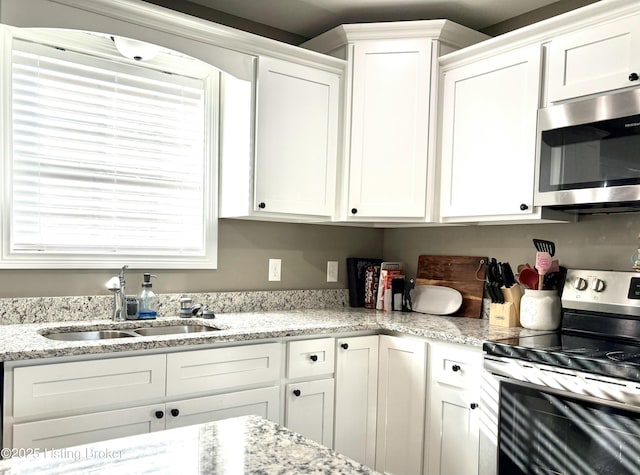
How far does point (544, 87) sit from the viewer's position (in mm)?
2410

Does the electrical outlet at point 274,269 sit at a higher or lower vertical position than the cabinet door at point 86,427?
higher

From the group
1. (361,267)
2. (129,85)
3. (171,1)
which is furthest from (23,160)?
(361,267)

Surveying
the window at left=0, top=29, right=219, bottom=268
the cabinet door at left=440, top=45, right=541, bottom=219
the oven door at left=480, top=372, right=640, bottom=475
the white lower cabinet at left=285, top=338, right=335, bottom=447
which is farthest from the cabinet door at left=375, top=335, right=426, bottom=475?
the window at left=0, top=29, right=219, bottom=268

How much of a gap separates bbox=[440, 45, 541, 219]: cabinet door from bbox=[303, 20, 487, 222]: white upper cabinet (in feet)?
0.34

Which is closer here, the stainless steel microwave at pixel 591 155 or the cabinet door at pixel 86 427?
the cabinet door at pixel 86 427

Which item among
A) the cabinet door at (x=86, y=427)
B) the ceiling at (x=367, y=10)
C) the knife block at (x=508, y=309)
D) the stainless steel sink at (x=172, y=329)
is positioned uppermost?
the ceiling at (x=367, y=10)

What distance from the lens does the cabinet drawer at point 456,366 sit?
2.26 meters

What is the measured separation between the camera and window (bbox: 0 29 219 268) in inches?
94.4

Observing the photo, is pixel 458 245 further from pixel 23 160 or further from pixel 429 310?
pixel 23 160

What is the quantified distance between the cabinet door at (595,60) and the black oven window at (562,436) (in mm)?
1189

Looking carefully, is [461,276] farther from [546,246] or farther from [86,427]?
[86,427]

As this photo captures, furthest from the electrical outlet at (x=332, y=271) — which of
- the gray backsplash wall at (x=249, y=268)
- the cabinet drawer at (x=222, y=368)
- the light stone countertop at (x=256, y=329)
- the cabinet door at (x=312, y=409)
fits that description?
the cabinet drawer at (x=222, y=368)

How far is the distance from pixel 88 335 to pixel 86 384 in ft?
1.67

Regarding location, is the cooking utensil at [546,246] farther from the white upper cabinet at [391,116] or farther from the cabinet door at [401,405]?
the cabinet door at [401,405]
